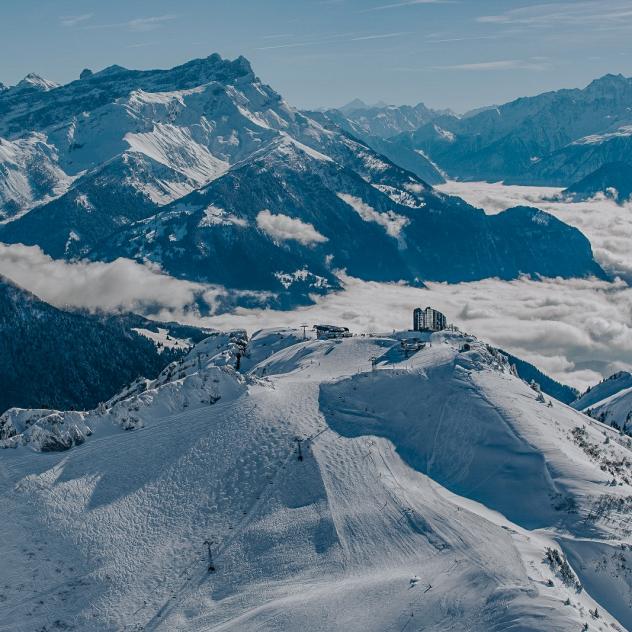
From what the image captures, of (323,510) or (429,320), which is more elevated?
(323,510)

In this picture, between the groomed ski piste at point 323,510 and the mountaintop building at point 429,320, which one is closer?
the groomed ski piste at point 323,510

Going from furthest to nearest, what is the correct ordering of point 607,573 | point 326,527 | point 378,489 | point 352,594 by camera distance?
point 378,489 → point 326,527 → point 607,573 → point 352,594

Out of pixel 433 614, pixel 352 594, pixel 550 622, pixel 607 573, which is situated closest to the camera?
pixel 550 622

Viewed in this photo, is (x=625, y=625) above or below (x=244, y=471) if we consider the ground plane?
below

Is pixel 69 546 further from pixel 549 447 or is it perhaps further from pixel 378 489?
pixel 549 447

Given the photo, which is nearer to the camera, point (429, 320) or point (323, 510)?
point (323, 510)

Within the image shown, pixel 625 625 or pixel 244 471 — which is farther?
pixel 244 471

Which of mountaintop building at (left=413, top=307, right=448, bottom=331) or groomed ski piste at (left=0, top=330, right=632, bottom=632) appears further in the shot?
mountaintop building at (left=413, top=307, right=448, bottom=331)

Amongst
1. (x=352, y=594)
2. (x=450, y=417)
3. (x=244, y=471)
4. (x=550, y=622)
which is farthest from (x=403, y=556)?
(x=450, y=417)
